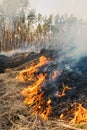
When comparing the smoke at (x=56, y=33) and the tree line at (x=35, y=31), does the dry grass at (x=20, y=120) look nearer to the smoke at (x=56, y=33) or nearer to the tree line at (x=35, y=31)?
the smoke at (x=56, y=33)

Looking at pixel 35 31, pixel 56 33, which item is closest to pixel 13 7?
pixel 35 31

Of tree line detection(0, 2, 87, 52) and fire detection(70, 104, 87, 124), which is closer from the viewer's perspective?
fire detection(70, 104, 87, 124)

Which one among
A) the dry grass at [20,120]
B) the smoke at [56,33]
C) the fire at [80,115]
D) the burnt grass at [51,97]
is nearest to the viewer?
the dry grass at [20,120]

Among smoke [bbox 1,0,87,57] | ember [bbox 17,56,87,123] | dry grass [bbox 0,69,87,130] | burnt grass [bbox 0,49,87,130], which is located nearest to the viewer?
dry grass [bbox 0,69,87,130]

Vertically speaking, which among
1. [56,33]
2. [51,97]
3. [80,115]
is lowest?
[56,33]

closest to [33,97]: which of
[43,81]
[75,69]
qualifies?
[43,81]

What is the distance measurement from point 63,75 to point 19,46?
35668 millimetres

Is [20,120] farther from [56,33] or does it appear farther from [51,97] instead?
[56,33]

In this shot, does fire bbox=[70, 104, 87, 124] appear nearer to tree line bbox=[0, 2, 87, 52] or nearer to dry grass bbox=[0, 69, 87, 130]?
dry grass bbox=[0, 69, 87, 130]

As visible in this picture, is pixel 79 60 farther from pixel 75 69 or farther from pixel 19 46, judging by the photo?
pixel 19 46

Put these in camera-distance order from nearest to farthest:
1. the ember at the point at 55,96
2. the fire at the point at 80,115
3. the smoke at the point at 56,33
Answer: the fire at the point at 80,115
the ember at the point at 55,96
the smoke at the point at 56,33

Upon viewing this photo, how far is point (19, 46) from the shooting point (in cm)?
4562

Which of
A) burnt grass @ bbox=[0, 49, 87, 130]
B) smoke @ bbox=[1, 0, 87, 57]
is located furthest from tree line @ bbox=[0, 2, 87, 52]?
burnt grass @ bbox=[0, 49, 87, 130]

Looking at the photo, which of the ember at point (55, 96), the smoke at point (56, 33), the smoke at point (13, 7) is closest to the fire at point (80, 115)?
the ember at point (55, 96)
